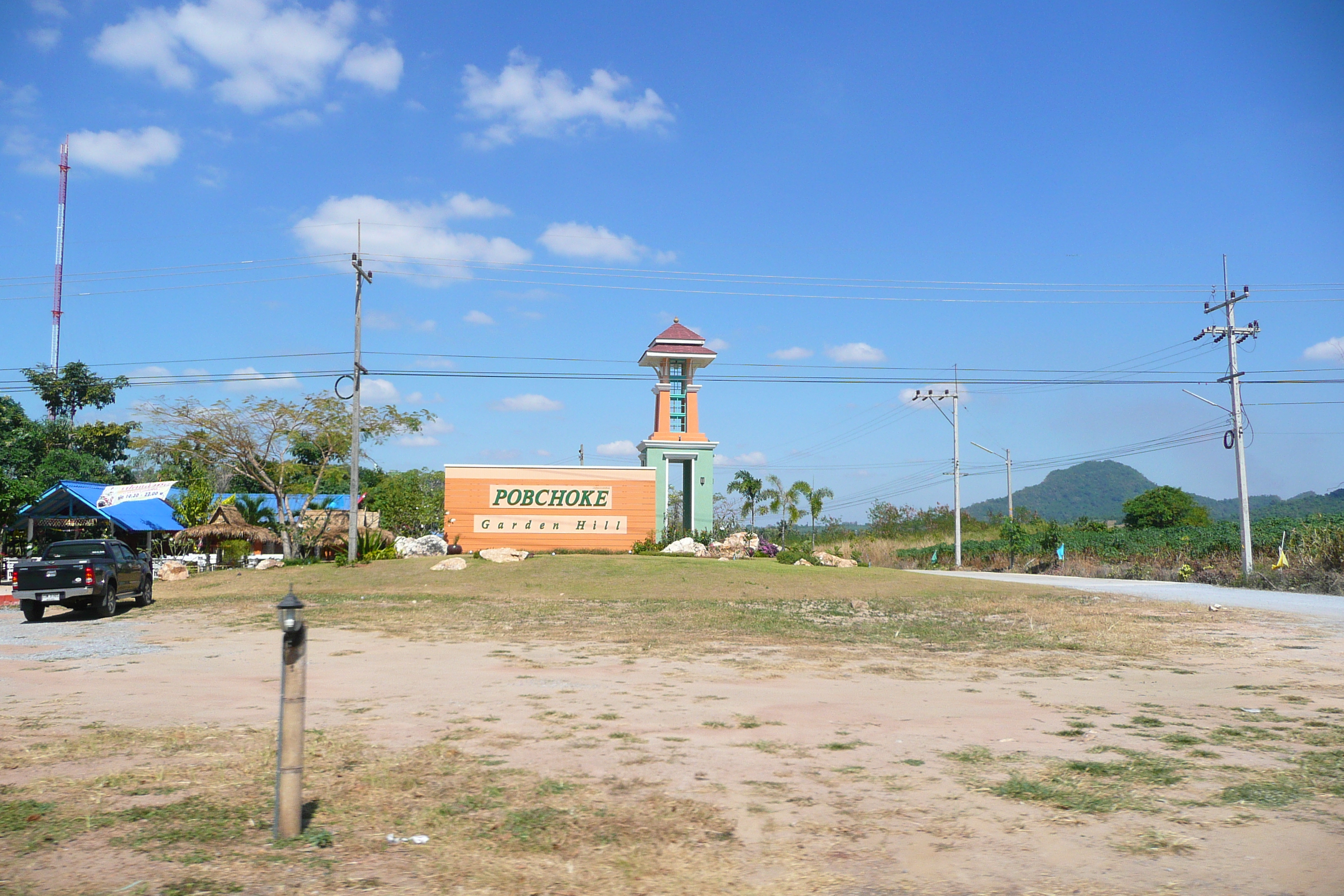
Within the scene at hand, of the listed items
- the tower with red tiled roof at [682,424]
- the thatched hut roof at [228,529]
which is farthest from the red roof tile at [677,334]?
the thatched hut roof at [228,529]

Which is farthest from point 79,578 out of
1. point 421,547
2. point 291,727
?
point 421,547

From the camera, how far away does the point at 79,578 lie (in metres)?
17.6

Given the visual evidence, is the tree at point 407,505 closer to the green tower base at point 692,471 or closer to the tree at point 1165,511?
the green tower base at point 692,471

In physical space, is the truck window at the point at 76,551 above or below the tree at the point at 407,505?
below

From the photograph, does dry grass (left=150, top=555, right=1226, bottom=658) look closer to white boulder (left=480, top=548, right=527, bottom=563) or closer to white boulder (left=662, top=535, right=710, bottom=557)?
white boulder (left=480, top=548, right=527, bottom=563)

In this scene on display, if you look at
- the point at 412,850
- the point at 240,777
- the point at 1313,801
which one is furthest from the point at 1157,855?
the point at 240,777

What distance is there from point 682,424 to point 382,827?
33751mm

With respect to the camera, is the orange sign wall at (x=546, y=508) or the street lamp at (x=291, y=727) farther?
the orange sign wall at (x=546, y=508)

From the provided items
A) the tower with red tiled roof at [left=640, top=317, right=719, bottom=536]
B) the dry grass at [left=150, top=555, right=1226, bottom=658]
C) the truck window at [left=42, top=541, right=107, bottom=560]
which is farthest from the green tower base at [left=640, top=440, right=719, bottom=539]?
the truck window at [left=42, top=541, right=107, bottom=560]

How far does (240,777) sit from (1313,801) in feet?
22.1

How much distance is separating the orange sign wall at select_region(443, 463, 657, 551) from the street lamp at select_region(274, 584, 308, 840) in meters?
29.8

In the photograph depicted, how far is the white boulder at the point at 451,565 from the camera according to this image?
27016 mm

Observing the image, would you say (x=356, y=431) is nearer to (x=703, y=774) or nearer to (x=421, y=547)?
(x=421, y=547)

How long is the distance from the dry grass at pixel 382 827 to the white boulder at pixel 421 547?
2813 centimetres
